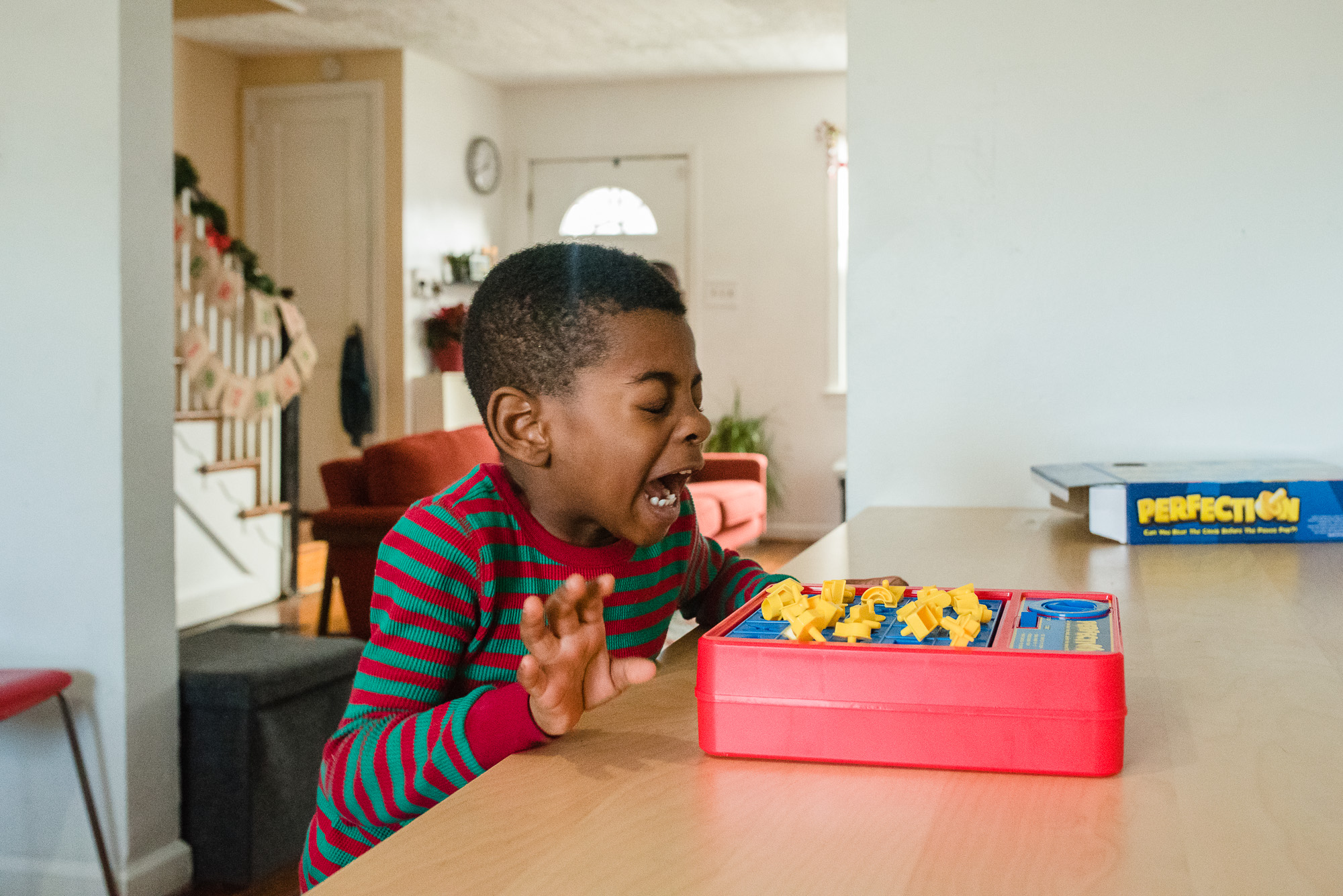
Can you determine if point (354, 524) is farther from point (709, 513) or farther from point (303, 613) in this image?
point (709, 513)

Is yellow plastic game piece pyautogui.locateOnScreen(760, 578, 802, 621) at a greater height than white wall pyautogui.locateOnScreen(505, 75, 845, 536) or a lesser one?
lesser

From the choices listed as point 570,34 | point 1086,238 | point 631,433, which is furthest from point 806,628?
point 570,34

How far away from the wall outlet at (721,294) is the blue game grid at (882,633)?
19.5ft

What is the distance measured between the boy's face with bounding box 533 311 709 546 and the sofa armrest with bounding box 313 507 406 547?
3100mm

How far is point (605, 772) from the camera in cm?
54

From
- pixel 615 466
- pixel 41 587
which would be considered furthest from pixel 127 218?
pixel 615 466

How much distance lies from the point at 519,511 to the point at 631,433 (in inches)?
4.5

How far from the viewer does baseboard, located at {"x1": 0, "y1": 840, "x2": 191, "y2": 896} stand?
193 centimetres

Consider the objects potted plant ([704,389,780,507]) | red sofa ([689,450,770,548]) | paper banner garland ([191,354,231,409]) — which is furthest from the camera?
potted plant ([704,389,780,507])

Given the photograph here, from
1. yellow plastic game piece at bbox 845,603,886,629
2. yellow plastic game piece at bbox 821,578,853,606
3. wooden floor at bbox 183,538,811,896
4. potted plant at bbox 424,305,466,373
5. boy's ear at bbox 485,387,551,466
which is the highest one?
potted plant at bbox 424,305,466,373

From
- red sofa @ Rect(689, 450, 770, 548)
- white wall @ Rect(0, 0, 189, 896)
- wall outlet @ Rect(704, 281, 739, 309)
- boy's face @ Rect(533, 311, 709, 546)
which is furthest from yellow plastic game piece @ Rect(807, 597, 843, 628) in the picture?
wall outlet @ Rect(704, 281, 739, 309)

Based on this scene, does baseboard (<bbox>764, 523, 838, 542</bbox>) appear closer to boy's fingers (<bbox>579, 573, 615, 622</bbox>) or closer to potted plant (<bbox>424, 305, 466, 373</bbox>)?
potted plant (<bbox>424, 305, 466, 373</bbox>)

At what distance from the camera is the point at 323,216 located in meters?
6.00

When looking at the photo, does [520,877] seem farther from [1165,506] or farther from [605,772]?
[1165,506]
